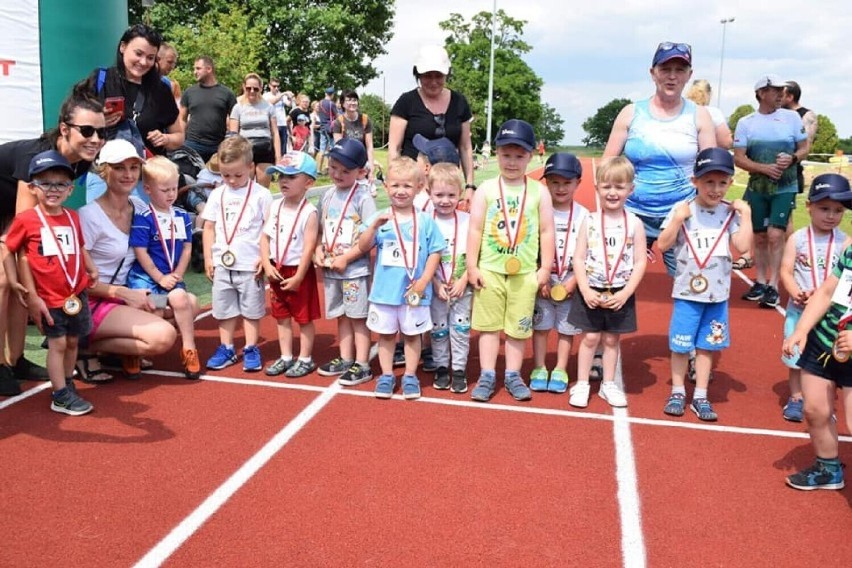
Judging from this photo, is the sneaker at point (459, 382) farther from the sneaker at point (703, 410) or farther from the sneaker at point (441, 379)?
the sneaker at point (703, 410)

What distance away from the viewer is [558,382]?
5336 mm

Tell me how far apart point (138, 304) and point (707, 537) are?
407 cm

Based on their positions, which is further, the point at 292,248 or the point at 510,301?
the point at 292,248

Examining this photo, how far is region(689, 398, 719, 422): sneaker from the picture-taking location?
4812mm

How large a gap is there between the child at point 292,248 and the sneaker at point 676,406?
8.58 feet

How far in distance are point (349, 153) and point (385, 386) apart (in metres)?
1.67

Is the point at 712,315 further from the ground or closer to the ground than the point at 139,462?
further from the ground

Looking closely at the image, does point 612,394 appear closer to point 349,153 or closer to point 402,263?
point 402,263

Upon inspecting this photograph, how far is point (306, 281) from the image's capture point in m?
5.56

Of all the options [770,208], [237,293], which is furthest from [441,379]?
[770,208]

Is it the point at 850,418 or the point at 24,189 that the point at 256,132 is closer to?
the point at 24,189

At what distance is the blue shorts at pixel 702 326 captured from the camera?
4824mm

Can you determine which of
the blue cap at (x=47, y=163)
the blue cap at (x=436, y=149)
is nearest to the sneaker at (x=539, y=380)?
the blue cap at (x=436, y=149)

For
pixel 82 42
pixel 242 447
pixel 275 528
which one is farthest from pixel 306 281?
pixel 82 42
